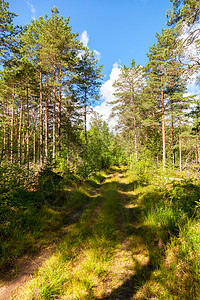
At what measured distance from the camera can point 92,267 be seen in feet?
8.48

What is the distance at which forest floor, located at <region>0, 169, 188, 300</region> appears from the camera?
7.13 feet

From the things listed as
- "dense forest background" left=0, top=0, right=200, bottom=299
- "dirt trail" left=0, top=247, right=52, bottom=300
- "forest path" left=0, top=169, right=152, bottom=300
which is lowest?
"dirt trail" left=0, top=247, right=52, bottom=300

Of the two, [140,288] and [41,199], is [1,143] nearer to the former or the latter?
[41,199]

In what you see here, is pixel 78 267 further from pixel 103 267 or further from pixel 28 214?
pixel 28 214

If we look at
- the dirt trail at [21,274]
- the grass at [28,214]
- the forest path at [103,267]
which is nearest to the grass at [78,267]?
the forest path at [103,267]

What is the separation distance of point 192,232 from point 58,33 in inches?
620

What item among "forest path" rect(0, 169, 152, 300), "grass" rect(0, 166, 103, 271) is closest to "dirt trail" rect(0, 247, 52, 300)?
"forest path" rect(0, 169, 152, 300)

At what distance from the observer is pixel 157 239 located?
332cm

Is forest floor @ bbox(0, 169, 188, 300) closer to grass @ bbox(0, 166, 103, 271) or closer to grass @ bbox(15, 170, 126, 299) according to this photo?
grass @ bbox(15, 170, 126, 299)

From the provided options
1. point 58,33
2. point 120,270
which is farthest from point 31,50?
→ point 120,270

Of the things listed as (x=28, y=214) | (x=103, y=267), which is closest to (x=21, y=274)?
(x=103, y=267)

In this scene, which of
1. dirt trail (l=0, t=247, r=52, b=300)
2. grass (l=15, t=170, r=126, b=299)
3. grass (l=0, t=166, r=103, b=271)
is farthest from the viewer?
grass (l=0, t=166, r=103, b=271)

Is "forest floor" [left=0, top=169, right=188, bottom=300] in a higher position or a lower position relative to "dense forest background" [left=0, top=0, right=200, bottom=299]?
lower

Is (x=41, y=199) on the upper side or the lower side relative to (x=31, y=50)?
lower
